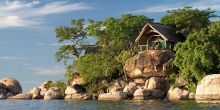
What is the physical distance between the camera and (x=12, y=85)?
5803 centimetres

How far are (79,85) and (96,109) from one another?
2210 centimetres

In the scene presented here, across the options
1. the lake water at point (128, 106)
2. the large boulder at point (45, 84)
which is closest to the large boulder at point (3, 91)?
the large boulder at point (45, 84)

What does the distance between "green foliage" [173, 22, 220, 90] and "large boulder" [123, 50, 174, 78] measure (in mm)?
2333

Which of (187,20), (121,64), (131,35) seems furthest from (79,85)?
(187,20)

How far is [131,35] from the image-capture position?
51.2 meters

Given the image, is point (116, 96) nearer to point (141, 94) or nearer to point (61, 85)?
→ point (141, 94)

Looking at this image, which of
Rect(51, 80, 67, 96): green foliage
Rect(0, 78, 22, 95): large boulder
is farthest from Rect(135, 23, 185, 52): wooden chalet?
Rect(0, 78, 22, 95): large boulder

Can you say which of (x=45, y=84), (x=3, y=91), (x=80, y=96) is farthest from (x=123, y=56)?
(x=3, y=91)

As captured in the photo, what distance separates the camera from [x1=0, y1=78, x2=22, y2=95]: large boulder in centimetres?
5778

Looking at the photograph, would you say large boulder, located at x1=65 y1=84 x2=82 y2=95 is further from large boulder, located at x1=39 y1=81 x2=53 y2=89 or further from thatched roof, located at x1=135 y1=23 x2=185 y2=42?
thatched roof, located at x1=135 y1=23 x2=185 y2=42

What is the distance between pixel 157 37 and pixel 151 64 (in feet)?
19.6

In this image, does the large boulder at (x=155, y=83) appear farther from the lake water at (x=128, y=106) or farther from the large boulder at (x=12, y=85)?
the large boulder at (x=12, y=85)

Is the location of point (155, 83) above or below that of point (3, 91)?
above

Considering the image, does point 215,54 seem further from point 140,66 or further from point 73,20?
point 73,20
